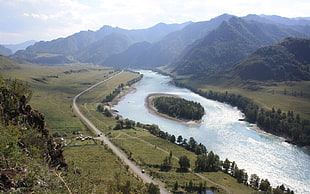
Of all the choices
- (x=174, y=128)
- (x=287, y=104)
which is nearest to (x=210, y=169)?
(x=174, y=128)

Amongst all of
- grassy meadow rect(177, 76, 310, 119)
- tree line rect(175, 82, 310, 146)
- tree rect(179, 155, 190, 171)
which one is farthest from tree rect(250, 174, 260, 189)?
grassy meadow rect(177, 76, 310, 119)

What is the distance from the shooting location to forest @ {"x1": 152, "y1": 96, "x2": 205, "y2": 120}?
13538 cm

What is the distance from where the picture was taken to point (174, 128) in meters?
124

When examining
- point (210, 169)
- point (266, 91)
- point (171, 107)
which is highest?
point (266, 91)

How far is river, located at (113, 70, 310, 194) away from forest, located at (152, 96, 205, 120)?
642cm

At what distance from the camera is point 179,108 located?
475 feet

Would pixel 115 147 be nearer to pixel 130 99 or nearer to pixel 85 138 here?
pixel 85 138

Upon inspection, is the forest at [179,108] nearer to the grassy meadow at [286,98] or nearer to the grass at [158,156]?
the grass at [158,156]

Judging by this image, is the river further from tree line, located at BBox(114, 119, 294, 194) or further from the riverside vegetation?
the riverside vegetation

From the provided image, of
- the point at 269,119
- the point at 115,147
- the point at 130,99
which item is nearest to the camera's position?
the point at 115,147

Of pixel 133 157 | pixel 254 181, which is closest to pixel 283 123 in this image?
pixel 254 181

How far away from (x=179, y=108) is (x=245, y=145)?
53.7 meters

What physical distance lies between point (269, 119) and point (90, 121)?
98797 mm

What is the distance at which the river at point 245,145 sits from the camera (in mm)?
76106
